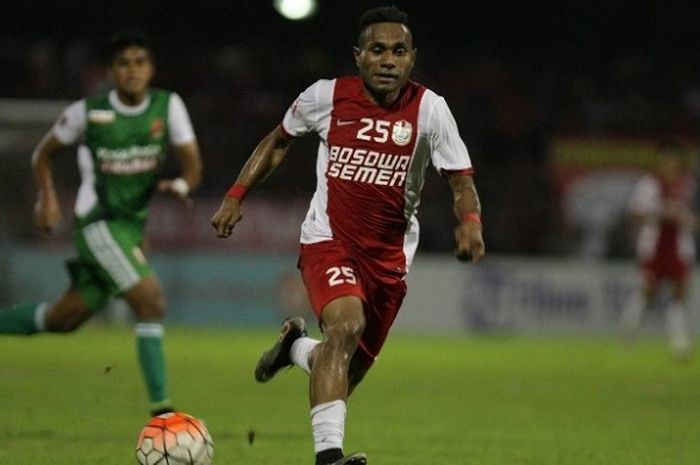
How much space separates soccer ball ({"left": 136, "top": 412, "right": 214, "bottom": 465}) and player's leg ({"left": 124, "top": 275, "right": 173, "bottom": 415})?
7.99 ft

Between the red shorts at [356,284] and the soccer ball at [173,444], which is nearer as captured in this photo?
the soccer ball at [173,444]

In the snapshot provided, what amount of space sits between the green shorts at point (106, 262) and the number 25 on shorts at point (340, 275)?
2870 millimetres

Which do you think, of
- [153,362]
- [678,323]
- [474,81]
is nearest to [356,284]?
[153,362]

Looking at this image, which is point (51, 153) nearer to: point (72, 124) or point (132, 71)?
point (72, 124)

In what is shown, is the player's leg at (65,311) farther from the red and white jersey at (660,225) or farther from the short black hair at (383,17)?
the red and white jersey at (660,225)

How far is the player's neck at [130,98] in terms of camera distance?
382 inches

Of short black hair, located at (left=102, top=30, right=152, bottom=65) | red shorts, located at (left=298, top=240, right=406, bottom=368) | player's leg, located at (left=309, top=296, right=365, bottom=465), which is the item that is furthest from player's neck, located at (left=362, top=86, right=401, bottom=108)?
short black hair, located at (left=102, top=30, right=152, bottom=65)

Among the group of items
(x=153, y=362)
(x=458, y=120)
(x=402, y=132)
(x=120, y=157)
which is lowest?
(x=153, y=362)

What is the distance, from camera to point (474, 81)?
27203mm

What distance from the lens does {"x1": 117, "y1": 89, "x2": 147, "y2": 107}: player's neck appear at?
970 cm

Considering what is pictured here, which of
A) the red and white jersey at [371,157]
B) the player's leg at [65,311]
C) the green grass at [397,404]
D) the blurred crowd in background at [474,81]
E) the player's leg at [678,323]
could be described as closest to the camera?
the red and white jersey at [371,157]

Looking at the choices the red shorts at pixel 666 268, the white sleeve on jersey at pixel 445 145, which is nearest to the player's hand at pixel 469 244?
the white sleeve on jersey at pixel 445 145

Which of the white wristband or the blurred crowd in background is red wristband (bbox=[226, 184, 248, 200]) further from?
the blurred crowd in background

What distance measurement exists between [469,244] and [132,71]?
159 inches
